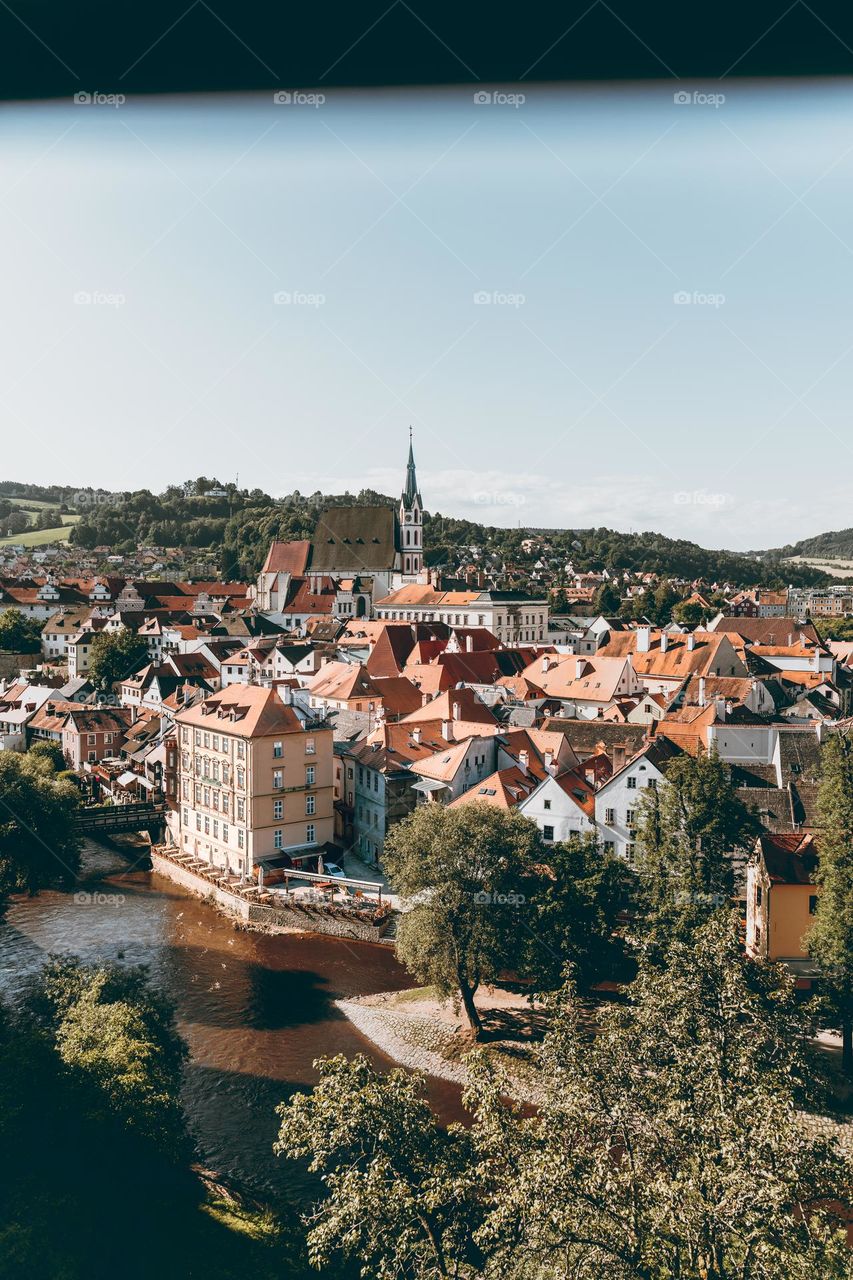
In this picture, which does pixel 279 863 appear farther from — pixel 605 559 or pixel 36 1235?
pixel 605 559

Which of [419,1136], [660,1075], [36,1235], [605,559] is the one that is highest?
[605,559]

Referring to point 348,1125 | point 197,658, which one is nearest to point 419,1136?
point 348,1125

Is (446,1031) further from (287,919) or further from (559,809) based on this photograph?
(287,919)

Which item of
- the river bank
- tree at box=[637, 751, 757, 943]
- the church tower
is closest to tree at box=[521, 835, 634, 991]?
tree at box=[637, 751, 757, 943]

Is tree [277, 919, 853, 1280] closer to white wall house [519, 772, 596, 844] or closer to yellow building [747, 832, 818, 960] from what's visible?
yellow building [747, 832, 818, 960]

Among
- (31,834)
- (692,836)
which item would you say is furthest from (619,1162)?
(31,834)

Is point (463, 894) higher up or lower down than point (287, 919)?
higher up
